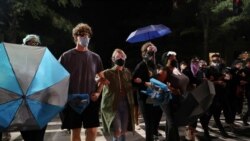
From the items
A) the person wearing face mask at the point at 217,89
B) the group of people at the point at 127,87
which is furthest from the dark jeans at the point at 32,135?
the person wearing face mask at the point at 217,89

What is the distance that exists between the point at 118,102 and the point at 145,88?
2.32ft

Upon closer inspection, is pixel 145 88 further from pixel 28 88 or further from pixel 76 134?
pixel 28 88

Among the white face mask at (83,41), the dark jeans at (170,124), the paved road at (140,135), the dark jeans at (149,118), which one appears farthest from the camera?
the paved road at (140,135)

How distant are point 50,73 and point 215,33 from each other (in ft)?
60.9

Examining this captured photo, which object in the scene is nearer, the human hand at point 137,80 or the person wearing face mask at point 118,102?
the person wearing face mask at point 118,102

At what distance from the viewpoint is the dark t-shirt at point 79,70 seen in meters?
6.23

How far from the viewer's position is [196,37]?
2755cm

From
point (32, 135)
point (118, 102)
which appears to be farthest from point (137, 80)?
point (32, 135)

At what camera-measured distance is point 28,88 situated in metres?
4.91

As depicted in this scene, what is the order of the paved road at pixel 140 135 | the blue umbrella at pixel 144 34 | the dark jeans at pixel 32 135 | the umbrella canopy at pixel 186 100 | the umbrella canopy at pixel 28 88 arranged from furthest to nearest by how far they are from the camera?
the blue umbrella at pixel 144 34 < the paved road at pixel 140 135 < the umbrella canopy at pixel 186 100 < the dark jeans at pixel 32 135 < the umbrella canopy at pixel 28 88

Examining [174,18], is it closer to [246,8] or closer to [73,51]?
[246,8]

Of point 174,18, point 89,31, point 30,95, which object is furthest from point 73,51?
point 174,18

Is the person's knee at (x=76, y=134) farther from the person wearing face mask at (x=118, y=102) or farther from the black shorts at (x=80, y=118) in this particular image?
the person wearing face mask at (x=118, y=102)

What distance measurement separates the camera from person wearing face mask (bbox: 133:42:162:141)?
8.12 meters
